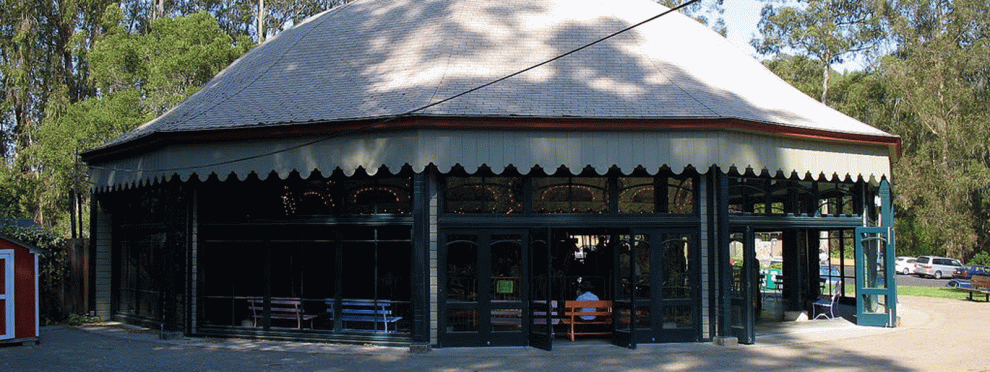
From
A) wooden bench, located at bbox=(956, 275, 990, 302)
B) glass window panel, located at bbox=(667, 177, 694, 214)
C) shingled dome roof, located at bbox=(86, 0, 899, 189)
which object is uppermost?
shingled dome roof, located at bbox=(86, 0, 899, 189)

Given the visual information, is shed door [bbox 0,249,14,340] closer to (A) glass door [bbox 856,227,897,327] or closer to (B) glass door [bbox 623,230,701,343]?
(B) glass door [bbox 623,230,701,343]

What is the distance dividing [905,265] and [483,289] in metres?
41.1

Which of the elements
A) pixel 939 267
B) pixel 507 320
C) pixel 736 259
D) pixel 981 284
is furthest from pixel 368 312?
pixel 939 267

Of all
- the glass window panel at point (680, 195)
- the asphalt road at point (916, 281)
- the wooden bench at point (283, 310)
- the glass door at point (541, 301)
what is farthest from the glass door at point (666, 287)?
the asphalt road at point (916, 281)

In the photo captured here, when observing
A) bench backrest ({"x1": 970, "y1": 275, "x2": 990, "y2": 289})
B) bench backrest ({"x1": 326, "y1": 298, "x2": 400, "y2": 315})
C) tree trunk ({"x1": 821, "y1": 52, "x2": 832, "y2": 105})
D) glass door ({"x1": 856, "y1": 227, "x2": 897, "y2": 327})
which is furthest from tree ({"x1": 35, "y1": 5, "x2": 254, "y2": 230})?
tree trunk ({"x1": 821, "y1": 52, "x2": 832, "y2": 105})

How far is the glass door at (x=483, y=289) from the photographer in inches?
611

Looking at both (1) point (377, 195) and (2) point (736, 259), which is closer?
(1) point (377, 195)

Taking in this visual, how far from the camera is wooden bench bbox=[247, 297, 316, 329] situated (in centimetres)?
1670

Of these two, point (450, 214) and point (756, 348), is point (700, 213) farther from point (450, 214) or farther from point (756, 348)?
point (450, 214)

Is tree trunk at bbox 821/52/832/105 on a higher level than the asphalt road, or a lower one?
higher

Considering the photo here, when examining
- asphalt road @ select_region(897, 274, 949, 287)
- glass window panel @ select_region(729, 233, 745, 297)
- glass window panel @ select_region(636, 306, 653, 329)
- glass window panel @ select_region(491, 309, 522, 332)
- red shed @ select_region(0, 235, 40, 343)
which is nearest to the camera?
glass window panel @ select_region(491, 309, 522, 332)

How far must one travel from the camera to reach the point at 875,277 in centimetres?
1898

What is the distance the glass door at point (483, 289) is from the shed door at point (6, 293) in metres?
7.75

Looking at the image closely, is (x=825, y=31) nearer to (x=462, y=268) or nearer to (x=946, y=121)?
(x=946, y=121)
